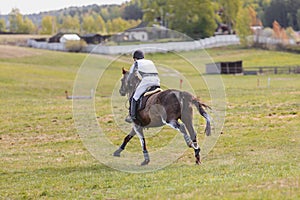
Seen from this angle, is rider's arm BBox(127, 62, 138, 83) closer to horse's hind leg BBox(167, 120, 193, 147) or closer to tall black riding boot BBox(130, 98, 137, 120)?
tall black riding boot BBox(130, 98, 137, 120)

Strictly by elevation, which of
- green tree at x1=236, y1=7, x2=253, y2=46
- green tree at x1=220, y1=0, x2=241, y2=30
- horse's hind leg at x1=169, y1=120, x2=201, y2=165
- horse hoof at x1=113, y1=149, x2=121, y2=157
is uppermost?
horse's hind leg at x1=169, y1=120, x2=201, y2=165

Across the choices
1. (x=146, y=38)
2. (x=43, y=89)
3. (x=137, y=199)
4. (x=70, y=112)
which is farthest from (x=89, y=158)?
(x=146, y=38)

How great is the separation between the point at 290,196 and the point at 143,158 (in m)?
7.33

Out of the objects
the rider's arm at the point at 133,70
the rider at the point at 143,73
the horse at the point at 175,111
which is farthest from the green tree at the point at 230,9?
the horse at the point at 175,111

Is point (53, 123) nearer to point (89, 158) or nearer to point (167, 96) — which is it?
point (89, 158)

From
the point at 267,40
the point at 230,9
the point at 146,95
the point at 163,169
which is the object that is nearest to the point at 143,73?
the point at 146,95

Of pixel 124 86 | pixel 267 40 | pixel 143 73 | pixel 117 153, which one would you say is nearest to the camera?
pixel 143 73

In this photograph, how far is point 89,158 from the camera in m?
16.5

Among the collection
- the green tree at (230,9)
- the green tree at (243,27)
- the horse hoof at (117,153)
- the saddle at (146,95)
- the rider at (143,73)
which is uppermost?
the rider at (143,73)

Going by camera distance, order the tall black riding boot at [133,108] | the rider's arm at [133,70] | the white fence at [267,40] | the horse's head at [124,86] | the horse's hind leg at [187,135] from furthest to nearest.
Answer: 1. the white fence at [267,40]
2. the horse's head at [124,86]
3. the tall black riding boot at [133,108]
4. the rider's arm at [133,70]
5. the horse's hind leg at [187,135]

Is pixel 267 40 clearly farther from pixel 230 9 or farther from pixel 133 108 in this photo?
pixel 133 108

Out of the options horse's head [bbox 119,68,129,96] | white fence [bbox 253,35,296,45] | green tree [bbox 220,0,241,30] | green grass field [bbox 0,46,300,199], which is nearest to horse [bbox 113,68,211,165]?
green grass field [bbox 0,46,300,199]

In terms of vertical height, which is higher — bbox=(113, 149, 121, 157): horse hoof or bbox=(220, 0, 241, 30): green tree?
bbox=(113, 149, 121, 157): horse hoof

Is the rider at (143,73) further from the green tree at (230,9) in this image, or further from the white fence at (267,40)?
the green tree at (230,9)
